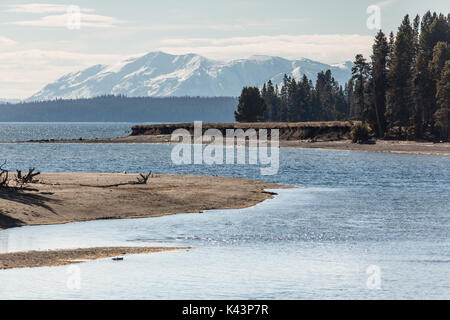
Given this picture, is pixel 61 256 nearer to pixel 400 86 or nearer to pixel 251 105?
pixel 400 86

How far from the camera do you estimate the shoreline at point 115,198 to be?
124ft

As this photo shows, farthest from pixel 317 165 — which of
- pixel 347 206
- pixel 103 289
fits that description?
pixel 103 289

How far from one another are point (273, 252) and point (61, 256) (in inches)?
356

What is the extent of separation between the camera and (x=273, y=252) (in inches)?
1213

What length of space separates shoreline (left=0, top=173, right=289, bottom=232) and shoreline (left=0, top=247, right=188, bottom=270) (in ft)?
23.7

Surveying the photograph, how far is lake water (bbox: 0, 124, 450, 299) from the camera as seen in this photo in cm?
2348

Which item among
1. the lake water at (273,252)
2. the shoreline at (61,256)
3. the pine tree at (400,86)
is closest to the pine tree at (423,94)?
the pine tree at (400,86)

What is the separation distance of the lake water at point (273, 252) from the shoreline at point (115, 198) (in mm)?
1343

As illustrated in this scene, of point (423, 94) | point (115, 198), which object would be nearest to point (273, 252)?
point (115, 198)

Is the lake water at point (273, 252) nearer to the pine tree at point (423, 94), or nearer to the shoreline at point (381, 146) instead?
the shoreline at point (381, 146)

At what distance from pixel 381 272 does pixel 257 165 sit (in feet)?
210
